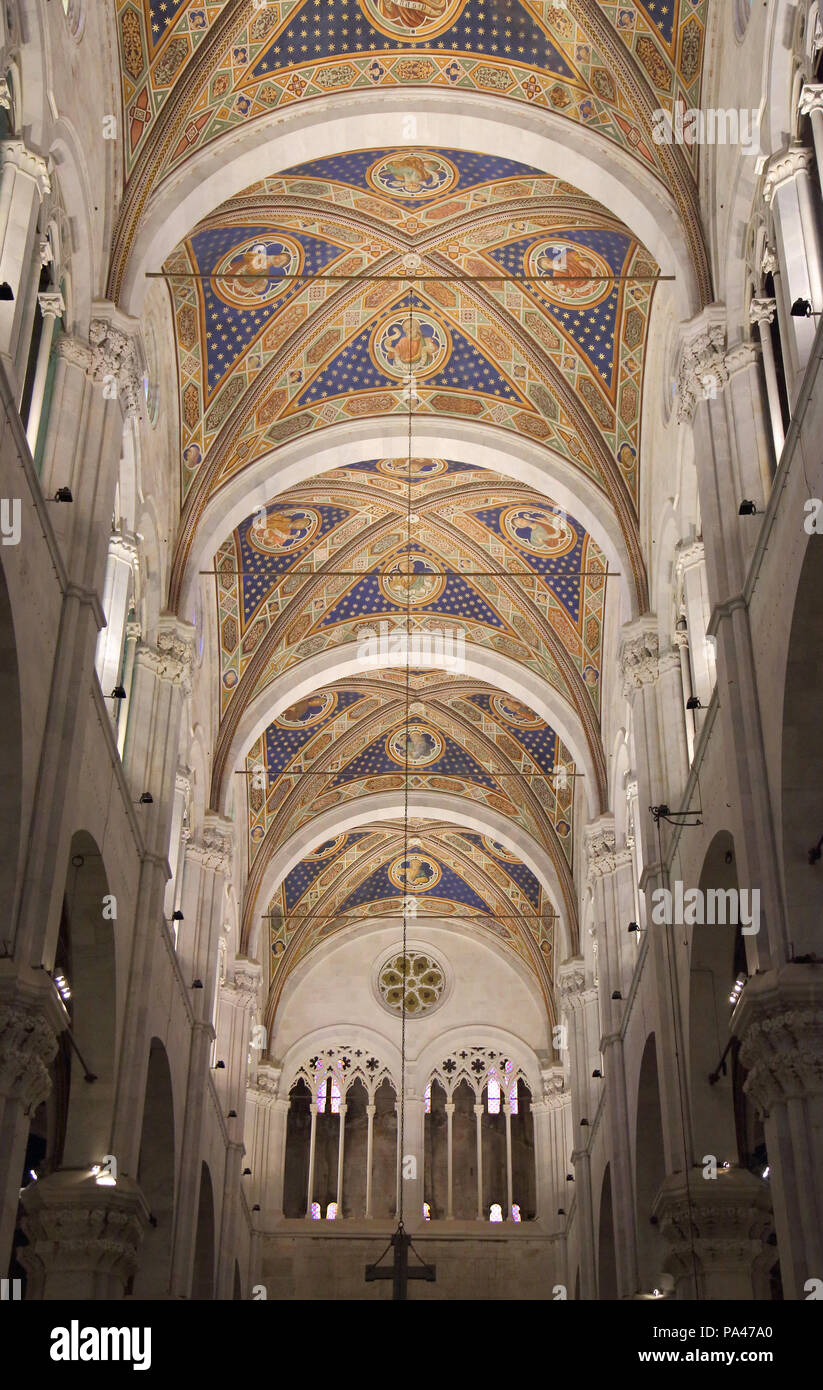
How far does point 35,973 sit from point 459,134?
11.0 m

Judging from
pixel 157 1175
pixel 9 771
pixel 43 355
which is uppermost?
pixel 43 355

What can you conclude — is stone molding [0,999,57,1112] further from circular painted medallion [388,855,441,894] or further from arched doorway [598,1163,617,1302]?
circular painted medallion [388,855,441,894]

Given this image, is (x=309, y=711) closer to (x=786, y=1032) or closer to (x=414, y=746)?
(x=414, y=746)

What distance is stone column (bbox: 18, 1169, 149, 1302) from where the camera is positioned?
618 inches

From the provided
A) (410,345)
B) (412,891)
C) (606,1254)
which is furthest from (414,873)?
(410,345)

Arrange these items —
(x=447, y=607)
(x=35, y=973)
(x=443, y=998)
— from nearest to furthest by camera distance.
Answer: (x=35, y=973) < (x=447, y=607) < (x=443, y=998)

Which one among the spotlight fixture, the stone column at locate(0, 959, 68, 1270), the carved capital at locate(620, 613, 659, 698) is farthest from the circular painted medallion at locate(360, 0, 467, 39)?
the stone column at locate(0, 959, 68, 1270)

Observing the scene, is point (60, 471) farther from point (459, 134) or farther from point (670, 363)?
point (670, 363)

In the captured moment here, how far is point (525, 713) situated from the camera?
96.7 feet

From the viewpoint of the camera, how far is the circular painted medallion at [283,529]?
2452cm

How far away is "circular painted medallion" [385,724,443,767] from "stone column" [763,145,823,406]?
59.7 feet

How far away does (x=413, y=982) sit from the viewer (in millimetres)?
35906

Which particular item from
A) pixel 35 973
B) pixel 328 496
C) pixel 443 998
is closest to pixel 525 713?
pixel 328 496

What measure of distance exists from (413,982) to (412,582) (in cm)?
1243
